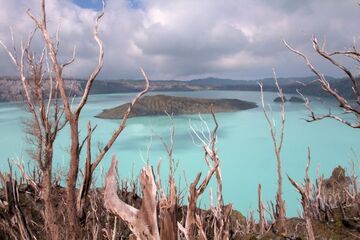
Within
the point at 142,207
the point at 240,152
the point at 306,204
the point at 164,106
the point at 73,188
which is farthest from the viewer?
the point at 164,106

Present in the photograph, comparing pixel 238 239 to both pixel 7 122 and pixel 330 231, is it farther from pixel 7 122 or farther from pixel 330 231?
pixel 7 122

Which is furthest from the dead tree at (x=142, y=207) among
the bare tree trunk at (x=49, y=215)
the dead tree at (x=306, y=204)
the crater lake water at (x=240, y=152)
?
the crater lake water at (x=240, y=152)

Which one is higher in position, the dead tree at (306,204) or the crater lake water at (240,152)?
the dead tree at (306,204)

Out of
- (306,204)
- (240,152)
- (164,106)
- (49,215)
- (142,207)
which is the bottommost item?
(240,152)

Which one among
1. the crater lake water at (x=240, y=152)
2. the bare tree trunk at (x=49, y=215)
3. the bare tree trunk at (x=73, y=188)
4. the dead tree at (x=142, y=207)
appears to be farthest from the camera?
the crater lake water at (x=240, y=152)

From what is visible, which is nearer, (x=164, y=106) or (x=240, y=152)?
(x=240, y=152)

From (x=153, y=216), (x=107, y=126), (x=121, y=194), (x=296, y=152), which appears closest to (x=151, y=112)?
(x=107, y=126)

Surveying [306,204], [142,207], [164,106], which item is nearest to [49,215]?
[306,204]

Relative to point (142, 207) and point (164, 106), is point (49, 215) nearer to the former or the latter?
point (142, 207)

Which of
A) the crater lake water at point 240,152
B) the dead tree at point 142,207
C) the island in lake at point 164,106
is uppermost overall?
the dead tree at point 142,207

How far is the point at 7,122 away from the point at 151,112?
46.4 metres

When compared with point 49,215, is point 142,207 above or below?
above

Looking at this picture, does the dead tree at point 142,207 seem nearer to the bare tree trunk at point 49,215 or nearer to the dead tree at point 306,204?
the dead tree at point 306,204

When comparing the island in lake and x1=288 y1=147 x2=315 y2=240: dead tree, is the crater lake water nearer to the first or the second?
the island in lake
